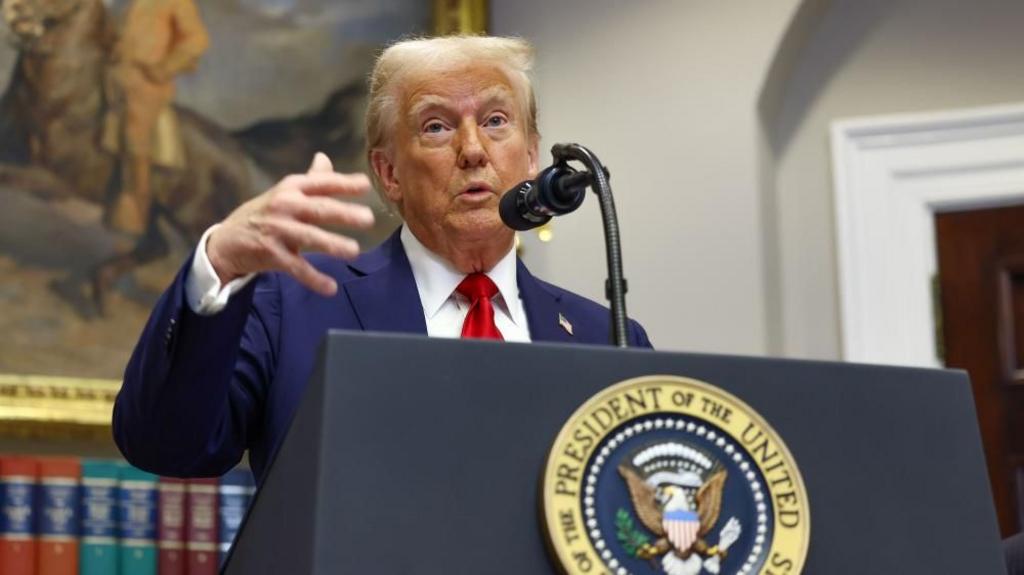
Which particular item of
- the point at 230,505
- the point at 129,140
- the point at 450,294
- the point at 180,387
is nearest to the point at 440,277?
the point at 450,294

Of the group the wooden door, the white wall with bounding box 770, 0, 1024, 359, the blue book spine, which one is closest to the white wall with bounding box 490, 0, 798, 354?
the white wall with bounding box 770, 0, 1024, 359

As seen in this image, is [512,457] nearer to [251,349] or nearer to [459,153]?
[251,349]

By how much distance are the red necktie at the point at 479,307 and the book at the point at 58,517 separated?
63.8 inches

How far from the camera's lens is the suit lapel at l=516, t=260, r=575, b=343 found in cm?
241

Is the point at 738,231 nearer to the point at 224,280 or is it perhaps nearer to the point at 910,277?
the point at 910,277

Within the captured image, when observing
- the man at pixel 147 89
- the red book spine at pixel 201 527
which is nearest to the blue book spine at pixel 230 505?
the red book spine at pixel 201 527

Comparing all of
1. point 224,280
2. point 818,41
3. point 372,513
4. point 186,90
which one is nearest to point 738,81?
point 818,41

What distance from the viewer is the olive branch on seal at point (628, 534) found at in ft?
4.78

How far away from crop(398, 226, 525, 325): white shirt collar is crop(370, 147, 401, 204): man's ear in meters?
0.18

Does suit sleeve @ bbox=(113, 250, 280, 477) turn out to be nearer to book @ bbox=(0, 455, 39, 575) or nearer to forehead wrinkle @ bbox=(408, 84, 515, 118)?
forehead wrinkle @ bbox=(408, 84, 515, 118)

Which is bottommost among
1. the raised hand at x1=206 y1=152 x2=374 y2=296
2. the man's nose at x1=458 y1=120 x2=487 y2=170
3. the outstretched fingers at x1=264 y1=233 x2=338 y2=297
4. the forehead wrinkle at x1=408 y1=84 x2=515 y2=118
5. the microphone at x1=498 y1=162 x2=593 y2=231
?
the outstretched fingers at x1=264 y1=233 x2=338 y2=297

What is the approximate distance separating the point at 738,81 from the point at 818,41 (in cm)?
38

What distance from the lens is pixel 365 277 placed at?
92.6 inches

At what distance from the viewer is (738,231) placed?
176 inches
